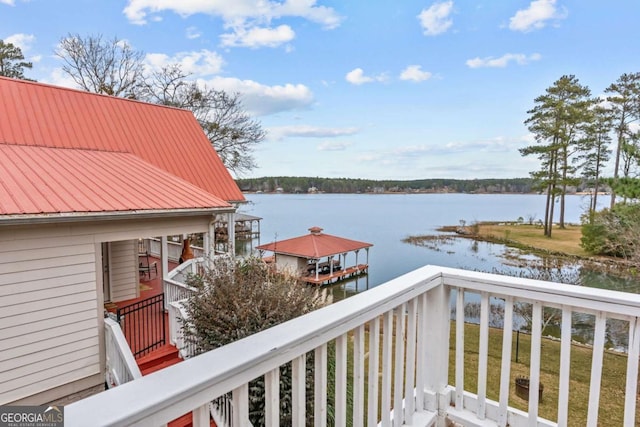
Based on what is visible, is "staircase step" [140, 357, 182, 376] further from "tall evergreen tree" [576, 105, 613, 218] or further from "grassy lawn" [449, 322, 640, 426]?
"tall evergreen tree" [576, 105, 613, 218]

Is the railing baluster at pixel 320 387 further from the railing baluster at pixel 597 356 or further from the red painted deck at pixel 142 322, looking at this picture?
the red painted deck at pixel 142 322

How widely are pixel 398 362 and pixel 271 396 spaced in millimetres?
897

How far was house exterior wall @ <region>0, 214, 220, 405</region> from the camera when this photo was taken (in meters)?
4.57

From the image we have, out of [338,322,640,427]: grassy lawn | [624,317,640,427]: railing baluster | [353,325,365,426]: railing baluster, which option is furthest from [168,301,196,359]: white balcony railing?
[624,317,640,427]: railing baluster

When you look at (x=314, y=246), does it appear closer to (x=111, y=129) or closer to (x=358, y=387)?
(x=111, y=129)

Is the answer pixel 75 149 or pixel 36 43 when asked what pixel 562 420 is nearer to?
pixel 75 149

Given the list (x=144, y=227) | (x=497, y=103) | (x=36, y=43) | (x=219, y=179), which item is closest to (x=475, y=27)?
(x=497, y=103)

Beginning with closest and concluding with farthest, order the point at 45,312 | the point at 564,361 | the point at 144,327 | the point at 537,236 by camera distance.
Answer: the point at 564,361 → the point at 45,312 → the point at 144,327 → the point at 537,236

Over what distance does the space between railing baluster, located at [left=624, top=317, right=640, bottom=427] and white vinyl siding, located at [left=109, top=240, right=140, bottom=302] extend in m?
9.33

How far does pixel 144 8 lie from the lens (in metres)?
12.6

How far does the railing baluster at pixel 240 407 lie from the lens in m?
0.93

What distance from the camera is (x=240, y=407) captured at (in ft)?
3.08

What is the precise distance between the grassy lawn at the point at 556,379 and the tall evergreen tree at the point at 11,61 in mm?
22454

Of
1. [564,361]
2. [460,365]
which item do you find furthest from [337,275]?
[564,361]
